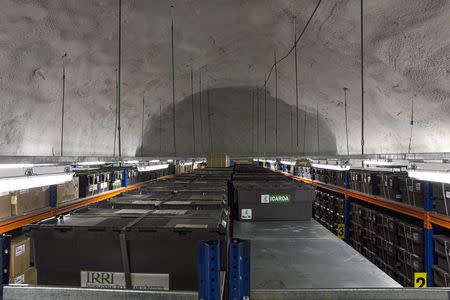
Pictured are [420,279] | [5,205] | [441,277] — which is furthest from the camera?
[420,279]

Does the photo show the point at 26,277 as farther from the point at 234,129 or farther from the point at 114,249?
the point at 234,129

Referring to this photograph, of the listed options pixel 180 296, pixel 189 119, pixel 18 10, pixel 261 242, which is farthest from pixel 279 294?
pixel 189 119

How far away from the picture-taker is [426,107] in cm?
1105

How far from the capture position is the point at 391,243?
267 inches

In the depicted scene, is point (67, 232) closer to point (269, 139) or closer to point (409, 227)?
point (409, 227)

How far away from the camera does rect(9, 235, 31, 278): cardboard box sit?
15.5 feet

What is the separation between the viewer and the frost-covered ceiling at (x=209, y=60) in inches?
333

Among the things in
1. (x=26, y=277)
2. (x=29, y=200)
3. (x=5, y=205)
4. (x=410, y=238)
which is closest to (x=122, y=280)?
(x=26, y=277)

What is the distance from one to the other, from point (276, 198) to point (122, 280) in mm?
2384

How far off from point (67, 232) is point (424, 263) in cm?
579

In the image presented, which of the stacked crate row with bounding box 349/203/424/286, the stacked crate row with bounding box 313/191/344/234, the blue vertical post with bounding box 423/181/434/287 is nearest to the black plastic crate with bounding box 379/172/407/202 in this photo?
the stacked crate row with bounding box 349/203/424/286

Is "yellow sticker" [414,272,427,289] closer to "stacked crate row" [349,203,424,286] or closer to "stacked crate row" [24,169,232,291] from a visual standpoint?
"stacked crate row" [349,203,424,286]

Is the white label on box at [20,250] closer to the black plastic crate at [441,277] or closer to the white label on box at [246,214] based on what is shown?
the white label on box at [246,214]

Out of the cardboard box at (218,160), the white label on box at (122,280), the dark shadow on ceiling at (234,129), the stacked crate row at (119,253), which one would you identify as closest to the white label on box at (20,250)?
the stacked crate row at (119,253)
